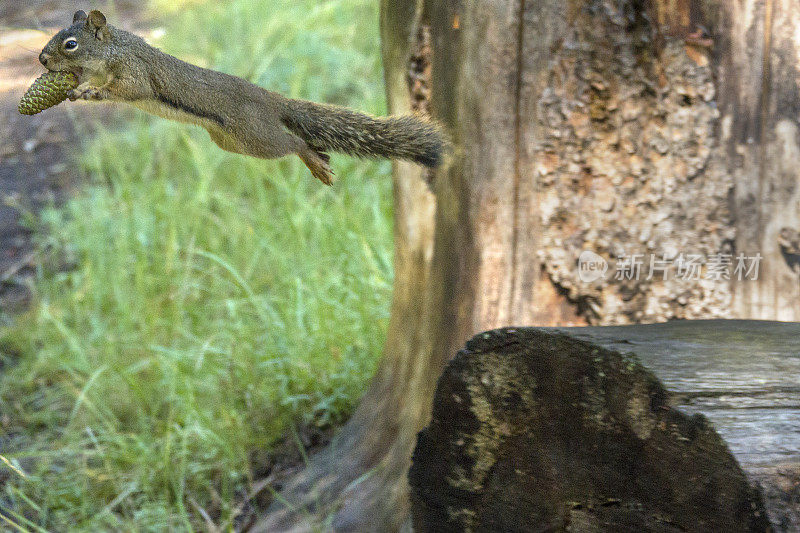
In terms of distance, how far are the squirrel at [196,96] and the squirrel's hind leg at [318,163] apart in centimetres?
1

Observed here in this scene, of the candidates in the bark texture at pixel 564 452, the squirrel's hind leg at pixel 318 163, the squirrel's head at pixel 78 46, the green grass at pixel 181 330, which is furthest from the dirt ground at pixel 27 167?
the bark texture at pixel 564 452

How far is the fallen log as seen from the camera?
0.95m

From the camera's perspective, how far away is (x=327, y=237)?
311cm

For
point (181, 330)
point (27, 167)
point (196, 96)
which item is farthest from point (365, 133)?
point (27, 167)

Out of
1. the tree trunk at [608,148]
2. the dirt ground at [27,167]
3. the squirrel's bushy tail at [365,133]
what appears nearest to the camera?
the squirrel's bushy tail at [365,133]

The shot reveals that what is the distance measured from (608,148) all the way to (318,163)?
0.61 m

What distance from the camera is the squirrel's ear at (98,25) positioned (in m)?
1.15

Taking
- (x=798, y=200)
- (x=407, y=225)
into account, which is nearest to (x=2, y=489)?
(x=407, y=225)

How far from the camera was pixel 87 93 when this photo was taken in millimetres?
1120

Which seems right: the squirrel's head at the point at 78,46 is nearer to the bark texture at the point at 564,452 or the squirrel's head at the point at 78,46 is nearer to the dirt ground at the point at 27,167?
the bark texture at the point at 564,452

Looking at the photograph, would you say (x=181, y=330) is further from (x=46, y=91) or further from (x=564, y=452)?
(x=564, y=452)

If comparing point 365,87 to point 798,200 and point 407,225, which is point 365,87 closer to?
point 407,225

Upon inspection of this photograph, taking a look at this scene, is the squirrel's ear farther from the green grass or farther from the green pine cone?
the green grass

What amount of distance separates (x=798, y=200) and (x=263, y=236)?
2.17 meters
